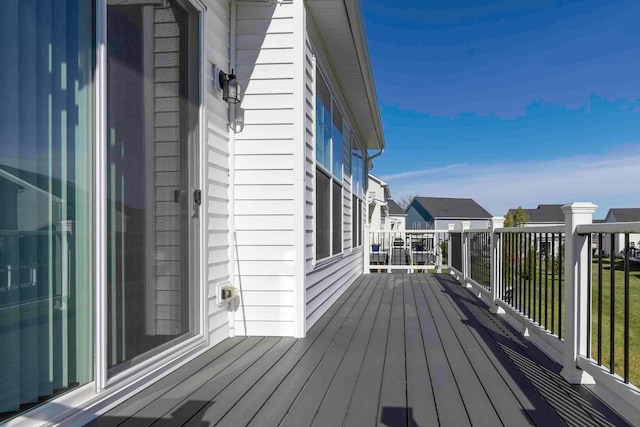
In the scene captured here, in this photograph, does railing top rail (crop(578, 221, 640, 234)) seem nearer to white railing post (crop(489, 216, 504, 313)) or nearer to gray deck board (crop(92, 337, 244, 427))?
white railing post (crop(489, 216, 504, 313))

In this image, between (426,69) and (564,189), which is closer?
(426,69)

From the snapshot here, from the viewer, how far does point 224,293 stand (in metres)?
2.87

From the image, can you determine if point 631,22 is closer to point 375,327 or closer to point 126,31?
point 375,327

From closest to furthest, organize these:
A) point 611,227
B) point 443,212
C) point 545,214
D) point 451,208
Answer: point 611,227
point 443,212
point 451,208
point 545,214

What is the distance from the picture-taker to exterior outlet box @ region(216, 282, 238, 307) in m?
2.80

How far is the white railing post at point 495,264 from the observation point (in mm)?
3986

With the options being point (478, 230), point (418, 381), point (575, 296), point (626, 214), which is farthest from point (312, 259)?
point (626, 214)

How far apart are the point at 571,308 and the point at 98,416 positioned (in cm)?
235

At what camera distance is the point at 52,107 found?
59.5 inches

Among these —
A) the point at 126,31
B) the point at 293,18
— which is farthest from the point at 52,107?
the point at 293,18

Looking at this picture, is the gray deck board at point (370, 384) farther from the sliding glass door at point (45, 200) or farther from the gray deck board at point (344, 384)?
the sliding glass door at point (45, 200)

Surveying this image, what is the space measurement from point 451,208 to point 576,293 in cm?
3307

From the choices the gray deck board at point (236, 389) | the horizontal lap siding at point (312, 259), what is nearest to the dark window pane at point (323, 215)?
the horizontal lap siding at point (312, 259)

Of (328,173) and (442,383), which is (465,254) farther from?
Answer: (442,383)
